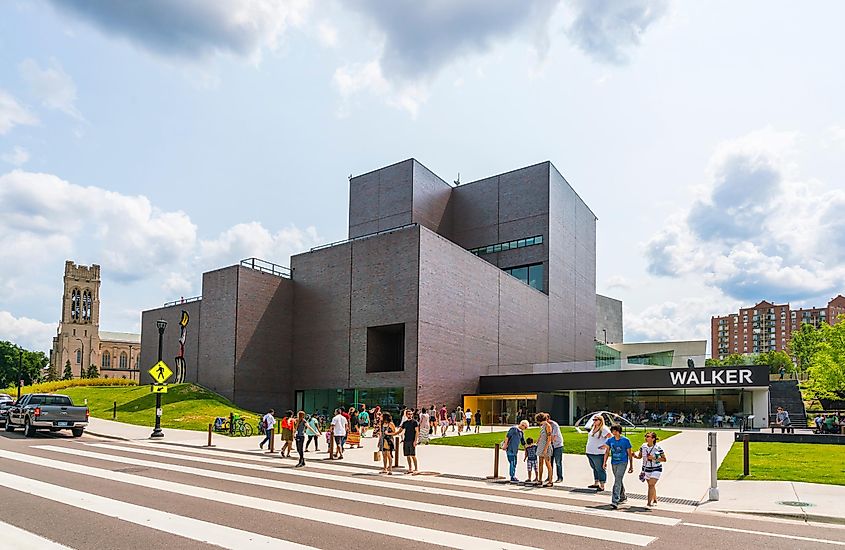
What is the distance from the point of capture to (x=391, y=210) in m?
57.5

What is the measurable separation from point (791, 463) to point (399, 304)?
25977mm

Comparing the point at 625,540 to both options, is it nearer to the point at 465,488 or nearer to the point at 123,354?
the point at 465,488

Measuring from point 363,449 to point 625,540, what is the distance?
17180 mm

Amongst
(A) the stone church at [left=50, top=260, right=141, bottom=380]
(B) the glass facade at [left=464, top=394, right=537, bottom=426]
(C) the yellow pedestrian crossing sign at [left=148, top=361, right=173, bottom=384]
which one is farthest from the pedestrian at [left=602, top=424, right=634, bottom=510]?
(A) the stone church at [left=50, top=260, right=141, bottom=380]

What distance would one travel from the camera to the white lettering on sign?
129ft

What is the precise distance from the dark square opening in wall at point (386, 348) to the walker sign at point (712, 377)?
1727 centimetres

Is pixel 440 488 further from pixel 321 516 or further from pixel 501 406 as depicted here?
pixel 501 406

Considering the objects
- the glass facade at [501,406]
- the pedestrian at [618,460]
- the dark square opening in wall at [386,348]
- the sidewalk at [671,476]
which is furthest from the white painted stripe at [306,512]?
the glass facade at [501,406]

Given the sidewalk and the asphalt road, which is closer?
the asphalt road

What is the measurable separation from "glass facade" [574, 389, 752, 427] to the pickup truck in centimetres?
3152

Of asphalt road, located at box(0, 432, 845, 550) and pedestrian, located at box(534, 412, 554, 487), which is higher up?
pedestrian, located at box(534, 412, 554, 487)

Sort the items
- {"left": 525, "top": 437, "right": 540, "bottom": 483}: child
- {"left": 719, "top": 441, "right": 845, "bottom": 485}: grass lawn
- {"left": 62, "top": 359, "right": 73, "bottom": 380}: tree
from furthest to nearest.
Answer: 1. {"left": 62, "top": 359, "right": 73, "bottom": 380}: tree
2. {"left": 719, "top": 441, "right": 845, "bottom": 485}: grass lawn
3. {"left": 525, "top": 437, "right": 540, "bottom": 483}: child

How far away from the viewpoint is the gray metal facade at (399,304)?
4253cm

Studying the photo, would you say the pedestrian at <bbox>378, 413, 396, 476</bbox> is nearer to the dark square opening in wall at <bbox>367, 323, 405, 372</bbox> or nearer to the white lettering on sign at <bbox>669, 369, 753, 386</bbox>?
the dark square opening in wall at <bbox>367, 323, 405, 372</bbox>
